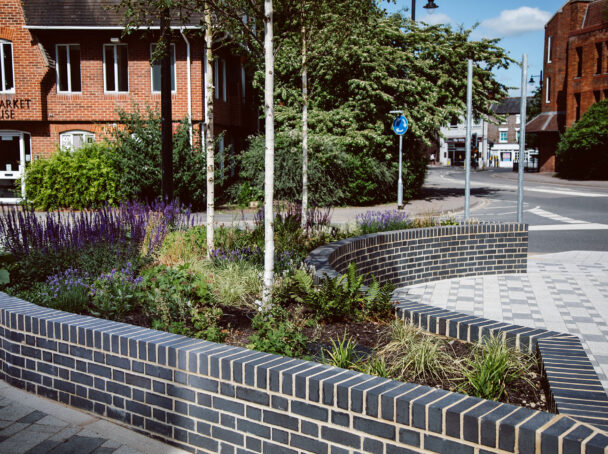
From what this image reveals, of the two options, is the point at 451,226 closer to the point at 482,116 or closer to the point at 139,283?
the point at 139,283

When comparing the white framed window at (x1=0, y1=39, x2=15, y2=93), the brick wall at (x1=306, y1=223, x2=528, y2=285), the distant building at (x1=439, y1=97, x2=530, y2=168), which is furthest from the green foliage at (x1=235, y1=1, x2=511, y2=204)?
the distant building at (x1=439, y1=97, x2=530, y2=168)

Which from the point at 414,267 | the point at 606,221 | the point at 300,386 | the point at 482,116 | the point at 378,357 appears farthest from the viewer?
the point at 482,116

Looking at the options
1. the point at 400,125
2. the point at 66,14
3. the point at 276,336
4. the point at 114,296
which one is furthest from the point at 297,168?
the point at 276,336

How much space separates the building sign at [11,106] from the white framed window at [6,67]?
479 millimetres

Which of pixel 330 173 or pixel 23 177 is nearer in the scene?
pixel 23 177

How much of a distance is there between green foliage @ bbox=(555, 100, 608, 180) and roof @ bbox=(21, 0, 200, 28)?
29.7 metres

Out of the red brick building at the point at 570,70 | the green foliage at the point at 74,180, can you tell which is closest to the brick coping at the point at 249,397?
the green foliage at the point at 74,180

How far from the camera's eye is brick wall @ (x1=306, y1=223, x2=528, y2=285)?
327 inches

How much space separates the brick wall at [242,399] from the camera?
276cm

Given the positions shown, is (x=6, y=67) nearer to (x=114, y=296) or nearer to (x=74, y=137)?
(x=74, y=137)

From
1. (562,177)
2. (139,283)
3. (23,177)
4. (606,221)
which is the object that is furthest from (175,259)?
(562,177)

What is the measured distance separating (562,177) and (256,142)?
29.9 metres

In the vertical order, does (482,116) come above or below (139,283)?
above

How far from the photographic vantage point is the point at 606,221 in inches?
722
